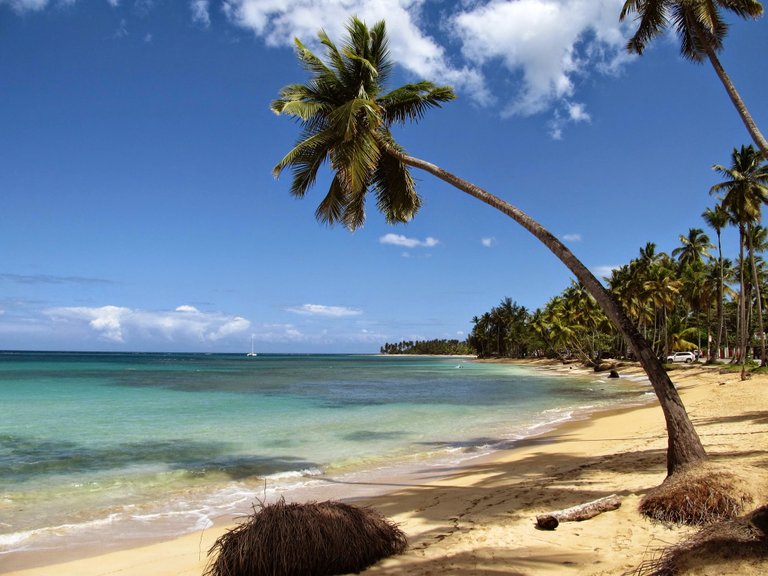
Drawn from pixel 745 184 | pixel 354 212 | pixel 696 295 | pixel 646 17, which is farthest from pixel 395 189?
pixel 696 295

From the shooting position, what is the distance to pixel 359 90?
1045 centimetres

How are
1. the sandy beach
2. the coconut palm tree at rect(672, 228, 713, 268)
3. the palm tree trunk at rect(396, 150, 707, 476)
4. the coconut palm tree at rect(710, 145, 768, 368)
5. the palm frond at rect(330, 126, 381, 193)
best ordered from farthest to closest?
the coconut palm tree at rect(672, 228, 713, 268) < the coconut palm tree at rect(710, 145, 768, 368) < the palm frond at rect(330, 126, 381, 193) < the palm tree trunk at rect(396, 150, 707, 476) < the sandy beach

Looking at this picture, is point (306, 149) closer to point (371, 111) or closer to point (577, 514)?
point (371, 111)

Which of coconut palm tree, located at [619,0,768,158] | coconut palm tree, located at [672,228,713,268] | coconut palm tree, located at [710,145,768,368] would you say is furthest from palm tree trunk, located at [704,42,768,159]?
coconut palm tree, located at [672,228,713,268]

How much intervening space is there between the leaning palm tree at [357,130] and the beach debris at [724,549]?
5880 millimetres

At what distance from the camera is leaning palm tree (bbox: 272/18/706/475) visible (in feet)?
30.5

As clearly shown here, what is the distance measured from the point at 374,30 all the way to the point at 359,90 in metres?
1.55

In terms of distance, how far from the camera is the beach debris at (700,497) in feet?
17.2

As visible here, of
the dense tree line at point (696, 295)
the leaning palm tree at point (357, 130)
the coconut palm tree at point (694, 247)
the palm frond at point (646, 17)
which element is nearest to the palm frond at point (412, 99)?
the leaning palm tree at point (357, 130)

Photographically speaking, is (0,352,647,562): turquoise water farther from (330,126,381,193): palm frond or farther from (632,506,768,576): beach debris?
(632,506,768,576): beach debris

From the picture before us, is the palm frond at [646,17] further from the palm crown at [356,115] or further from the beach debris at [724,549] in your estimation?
the beach debris at [724,549]

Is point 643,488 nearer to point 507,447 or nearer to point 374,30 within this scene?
point 507,447

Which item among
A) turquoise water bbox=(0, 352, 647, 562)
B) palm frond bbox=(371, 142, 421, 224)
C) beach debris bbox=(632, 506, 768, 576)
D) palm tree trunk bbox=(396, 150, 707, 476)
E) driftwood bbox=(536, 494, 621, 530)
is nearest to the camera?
beach debris bbox=(632, 506, 768, 576)

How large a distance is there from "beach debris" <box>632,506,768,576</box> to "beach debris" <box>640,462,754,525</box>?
2247 millimetres
